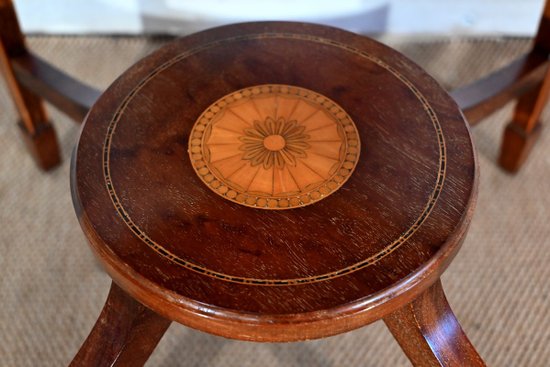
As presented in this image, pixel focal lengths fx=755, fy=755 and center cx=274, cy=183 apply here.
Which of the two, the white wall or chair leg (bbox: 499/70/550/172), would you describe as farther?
the white wall

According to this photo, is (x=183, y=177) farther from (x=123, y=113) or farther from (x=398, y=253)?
(x=398, y=253)

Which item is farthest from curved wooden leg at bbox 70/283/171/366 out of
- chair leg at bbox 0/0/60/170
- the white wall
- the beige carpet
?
the white wall

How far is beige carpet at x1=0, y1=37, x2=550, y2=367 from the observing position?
0.96 m

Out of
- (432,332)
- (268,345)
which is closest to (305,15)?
(268,345)

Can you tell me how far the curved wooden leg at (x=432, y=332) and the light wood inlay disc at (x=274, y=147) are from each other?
0.46 feet

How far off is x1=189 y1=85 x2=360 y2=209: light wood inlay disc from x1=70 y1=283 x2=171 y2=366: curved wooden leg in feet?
0.48

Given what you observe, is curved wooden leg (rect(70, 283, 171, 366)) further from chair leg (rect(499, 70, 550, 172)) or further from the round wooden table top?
chair leg (rect(499, 70, 550, 172))

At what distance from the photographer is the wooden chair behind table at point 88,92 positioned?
95 centimetres

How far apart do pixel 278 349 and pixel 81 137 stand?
391 mm

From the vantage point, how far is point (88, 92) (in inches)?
37.6

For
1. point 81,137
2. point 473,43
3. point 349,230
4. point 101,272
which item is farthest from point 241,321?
point 473,43

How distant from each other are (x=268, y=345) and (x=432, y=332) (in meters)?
0.30

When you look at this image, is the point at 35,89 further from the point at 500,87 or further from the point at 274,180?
the point at 500,87

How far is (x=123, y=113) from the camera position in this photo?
76cm
